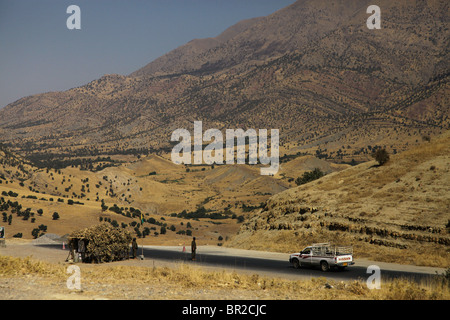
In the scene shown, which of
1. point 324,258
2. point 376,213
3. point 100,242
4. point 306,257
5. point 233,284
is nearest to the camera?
point 233,284

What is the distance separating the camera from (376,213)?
36625mm

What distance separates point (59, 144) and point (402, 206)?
182 m

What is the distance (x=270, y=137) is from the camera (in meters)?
175

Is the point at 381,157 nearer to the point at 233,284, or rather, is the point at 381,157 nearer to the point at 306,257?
the point at 306,257

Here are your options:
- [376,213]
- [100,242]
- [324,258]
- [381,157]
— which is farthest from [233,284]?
[381,157]

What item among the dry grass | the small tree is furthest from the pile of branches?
the small tree

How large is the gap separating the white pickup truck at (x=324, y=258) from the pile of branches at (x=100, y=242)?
10.3 metres

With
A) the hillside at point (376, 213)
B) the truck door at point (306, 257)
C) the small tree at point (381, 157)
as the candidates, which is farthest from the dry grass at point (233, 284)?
the small tree at point (381, 157)

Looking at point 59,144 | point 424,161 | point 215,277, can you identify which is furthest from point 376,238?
point 59,144

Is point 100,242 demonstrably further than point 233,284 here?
Yes

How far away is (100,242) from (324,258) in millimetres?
12582

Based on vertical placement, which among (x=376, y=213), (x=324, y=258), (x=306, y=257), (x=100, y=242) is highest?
(x=376, y=213)

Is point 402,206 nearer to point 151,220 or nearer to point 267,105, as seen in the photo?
point 151,220

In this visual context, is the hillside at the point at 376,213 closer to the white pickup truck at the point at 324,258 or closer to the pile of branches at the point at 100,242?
the white pickup truck at the point at 324,258
